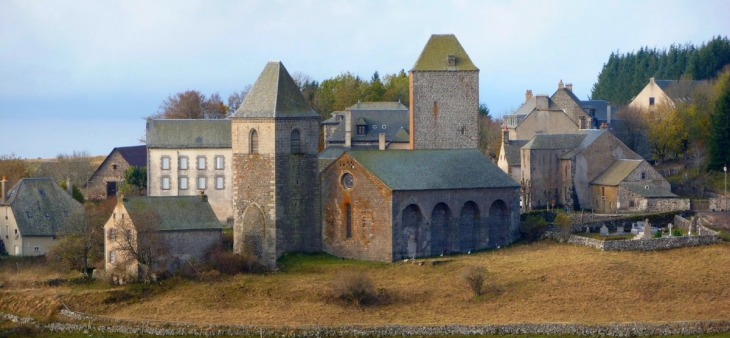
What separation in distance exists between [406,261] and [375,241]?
6.03 ft

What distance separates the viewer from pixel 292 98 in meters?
65.0

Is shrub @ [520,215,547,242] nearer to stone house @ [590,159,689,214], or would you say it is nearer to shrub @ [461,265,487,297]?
stone house @ [590,159,689,214]

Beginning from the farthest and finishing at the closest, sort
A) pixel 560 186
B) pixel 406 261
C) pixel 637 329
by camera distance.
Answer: pixel 560 186
pixel 406 261
pixel 637 329

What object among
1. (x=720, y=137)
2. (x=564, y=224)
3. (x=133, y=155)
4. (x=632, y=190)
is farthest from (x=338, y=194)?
(x=133, y=155)

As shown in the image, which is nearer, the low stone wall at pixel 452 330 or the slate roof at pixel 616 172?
the low stone wall at pixel 452 330

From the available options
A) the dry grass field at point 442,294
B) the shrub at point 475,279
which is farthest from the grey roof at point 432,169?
the shrub at point 475,279

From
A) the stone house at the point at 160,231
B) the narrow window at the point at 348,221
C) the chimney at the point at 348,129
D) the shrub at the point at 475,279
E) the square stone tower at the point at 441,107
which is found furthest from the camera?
the chimney at the point at 348,129

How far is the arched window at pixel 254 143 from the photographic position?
64.4 m

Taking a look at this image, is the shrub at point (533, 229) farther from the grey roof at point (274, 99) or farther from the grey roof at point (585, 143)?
the grey roof at point (274, 99)

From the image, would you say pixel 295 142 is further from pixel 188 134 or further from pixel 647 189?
pixel 647 189

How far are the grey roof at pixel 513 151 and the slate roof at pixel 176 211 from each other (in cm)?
2618

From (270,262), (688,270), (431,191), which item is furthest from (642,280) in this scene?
(270,262)

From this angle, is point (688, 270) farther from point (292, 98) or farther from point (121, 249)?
point (121, 249)

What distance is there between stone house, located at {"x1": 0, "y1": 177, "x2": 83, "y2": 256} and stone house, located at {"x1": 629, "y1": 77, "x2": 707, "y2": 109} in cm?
4341
